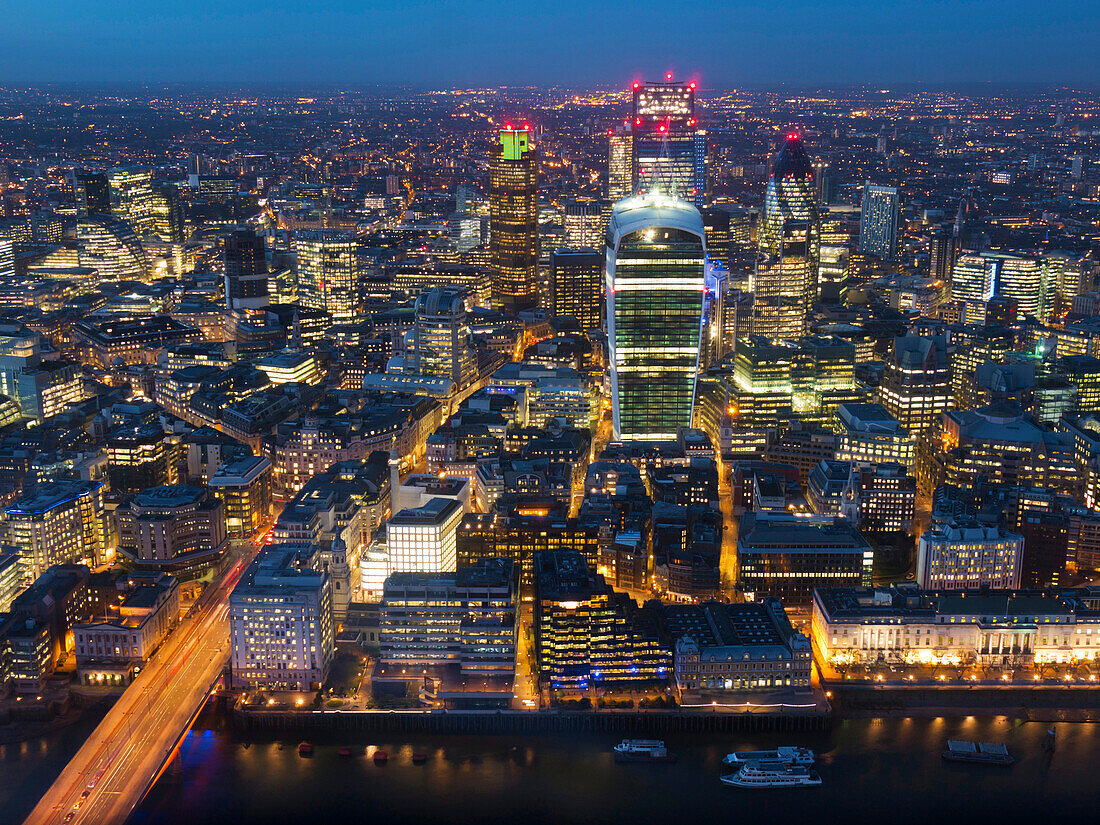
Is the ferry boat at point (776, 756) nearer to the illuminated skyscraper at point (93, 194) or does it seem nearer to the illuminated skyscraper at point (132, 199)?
the illuminated skyscraper at point (132, 199)

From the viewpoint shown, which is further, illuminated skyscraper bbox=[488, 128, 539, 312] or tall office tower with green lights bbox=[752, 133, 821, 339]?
illuminated skyscraper bbox=[488, 128, 539, 312]

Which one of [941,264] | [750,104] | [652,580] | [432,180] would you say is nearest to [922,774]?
[652,580]

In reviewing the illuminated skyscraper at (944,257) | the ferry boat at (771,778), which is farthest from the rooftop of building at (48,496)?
the illuminated skyscraper at (944,257)

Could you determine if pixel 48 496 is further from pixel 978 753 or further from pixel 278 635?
pixel 978 753

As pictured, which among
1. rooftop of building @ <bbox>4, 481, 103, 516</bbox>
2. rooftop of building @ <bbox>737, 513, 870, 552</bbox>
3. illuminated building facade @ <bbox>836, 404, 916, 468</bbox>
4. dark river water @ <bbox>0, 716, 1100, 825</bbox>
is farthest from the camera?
illuminated building facade @ <bbox>836, 404, 916, 468</bbox>

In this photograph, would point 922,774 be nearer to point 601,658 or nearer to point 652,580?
point 601,658

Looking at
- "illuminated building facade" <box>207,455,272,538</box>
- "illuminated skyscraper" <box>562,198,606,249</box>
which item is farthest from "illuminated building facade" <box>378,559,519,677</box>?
"illuminated skyscraper" <box>562,198,606,249</box>

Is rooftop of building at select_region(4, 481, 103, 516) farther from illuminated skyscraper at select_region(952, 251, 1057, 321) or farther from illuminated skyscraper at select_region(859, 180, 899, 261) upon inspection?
illuminated skyscraper at select_region(859, 180, 899, 261)
